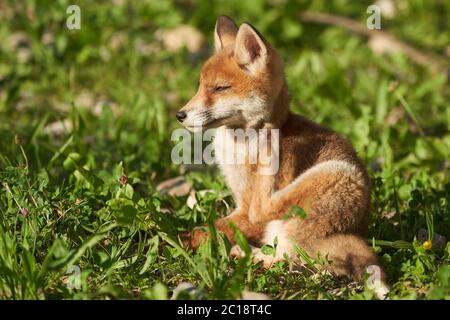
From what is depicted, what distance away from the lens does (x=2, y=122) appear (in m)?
7.46

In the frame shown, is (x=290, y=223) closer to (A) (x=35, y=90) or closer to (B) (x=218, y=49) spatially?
(B) (x=218, y=49)

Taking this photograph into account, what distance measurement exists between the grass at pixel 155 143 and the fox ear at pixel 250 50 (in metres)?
1.09

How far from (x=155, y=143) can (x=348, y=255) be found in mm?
2639

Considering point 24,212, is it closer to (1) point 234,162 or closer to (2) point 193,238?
(2) point 193,238

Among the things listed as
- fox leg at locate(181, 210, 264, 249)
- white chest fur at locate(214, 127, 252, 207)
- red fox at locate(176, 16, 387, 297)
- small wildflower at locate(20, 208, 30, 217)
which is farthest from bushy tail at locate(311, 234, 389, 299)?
small wildflower at locate(20, 208, 30, 217)

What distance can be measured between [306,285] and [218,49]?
1.89 metres

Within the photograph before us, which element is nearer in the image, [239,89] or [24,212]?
[24,212]

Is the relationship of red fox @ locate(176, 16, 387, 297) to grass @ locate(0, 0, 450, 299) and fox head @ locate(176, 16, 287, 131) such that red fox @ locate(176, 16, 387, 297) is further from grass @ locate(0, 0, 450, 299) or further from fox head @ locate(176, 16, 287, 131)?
grass @ locate(0, 0, 450, 299)

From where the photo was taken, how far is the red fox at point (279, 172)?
15.4ft

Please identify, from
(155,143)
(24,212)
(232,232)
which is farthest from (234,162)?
(155,143)

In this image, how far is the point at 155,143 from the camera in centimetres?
672

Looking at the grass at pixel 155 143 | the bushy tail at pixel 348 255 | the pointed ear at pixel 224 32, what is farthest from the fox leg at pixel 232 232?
the pointed ear at pixel 224 32
